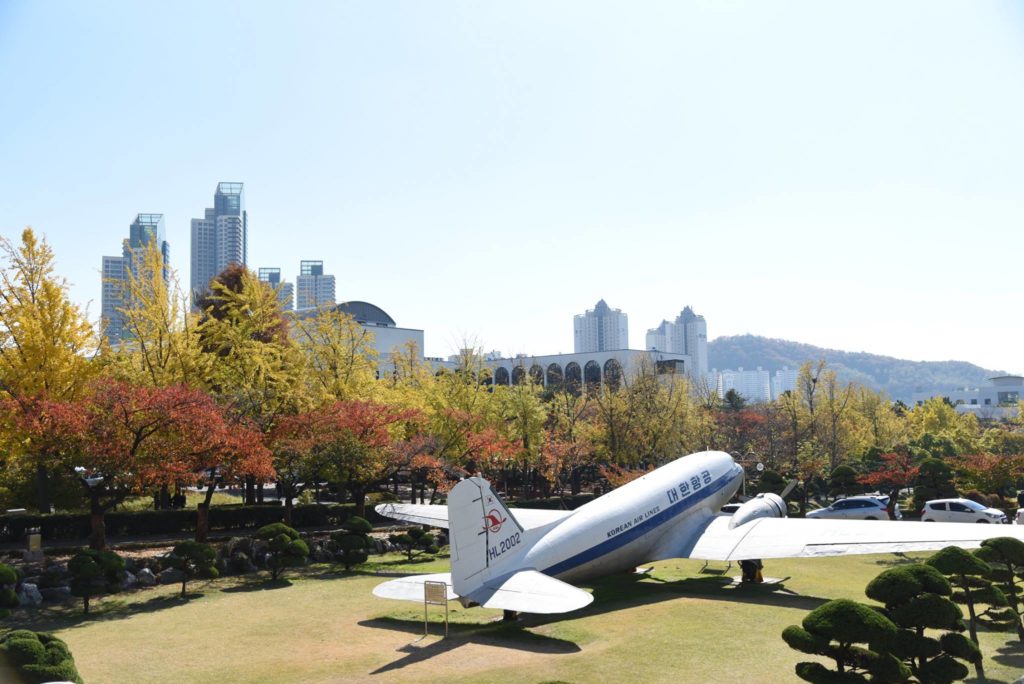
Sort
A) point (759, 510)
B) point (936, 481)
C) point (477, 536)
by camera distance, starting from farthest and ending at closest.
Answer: point (936, 481) → point (759, 510) → point (477, 536)

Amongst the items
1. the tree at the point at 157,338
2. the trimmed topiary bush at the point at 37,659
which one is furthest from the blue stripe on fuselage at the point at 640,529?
the tree at the point at 157,338

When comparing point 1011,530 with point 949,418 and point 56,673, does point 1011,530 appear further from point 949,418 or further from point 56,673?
point 949,418

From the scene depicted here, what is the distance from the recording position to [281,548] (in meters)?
24.5

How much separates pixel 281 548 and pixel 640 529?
475 inches

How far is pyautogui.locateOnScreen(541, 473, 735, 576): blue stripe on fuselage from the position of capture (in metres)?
19.1

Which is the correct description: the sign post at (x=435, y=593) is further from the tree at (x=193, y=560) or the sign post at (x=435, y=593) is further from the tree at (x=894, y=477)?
the tree at (x=894, y=477)

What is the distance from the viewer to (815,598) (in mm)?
19938

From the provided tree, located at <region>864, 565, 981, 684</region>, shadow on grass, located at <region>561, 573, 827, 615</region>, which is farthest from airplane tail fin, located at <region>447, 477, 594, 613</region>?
tree, located at <region>864, 565, 981, 684</region>

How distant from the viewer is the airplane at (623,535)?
16469mm

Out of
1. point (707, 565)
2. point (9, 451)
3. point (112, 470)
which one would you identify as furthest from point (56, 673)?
point (707, 565)

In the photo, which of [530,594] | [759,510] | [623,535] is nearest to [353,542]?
[623,535]

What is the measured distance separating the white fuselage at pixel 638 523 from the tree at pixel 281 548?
10112mm

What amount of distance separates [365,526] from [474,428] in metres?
13.2

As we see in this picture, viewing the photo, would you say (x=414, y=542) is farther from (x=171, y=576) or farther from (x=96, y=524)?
(x=96, y=524)
